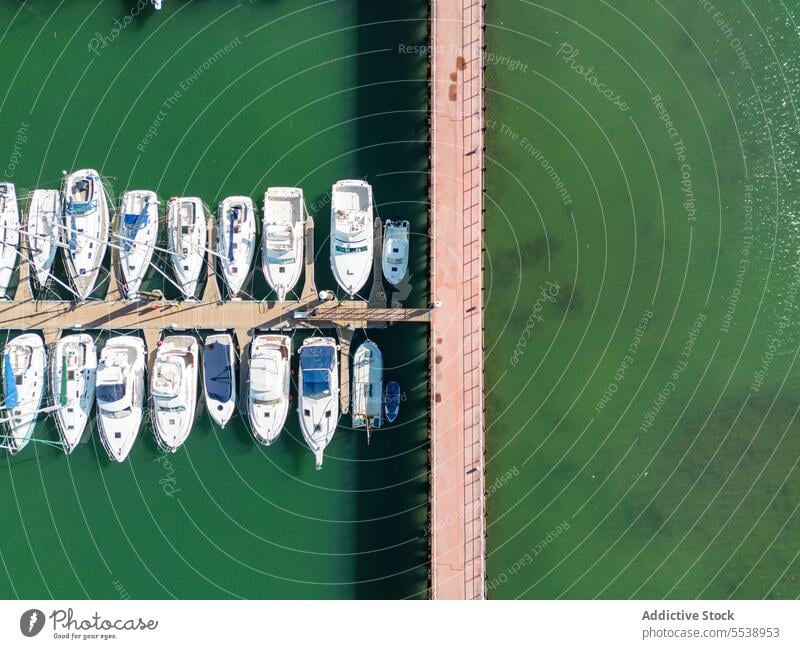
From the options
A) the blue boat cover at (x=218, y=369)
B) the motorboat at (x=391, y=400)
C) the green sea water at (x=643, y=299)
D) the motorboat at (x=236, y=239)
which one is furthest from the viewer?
the green sea water at (x=643, y=299)

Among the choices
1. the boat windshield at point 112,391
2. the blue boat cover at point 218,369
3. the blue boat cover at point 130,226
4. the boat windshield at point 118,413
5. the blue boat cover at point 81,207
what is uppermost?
the blue boat cover at point 81,207

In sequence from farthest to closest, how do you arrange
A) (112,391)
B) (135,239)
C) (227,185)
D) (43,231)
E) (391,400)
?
(227,185)
(391,400)
(43,231)
(135,239)
(112,391)

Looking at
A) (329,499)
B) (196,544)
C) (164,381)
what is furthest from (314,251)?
(196,544)

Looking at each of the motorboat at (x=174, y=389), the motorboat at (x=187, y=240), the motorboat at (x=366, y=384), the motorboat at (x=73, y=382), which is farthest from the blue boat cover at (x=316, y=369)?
the motorboat at (x=73, y=382)

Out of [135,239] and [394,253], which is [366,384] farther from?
[135,239]

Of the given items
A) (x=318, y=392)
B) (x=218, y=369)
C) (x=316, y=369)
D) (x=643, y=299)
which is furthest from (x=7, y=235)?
(x=643, y=299)

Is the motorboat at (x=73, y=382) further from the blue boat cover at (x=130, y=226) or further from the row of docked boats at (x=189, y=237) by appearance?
the blue boat cover at (x=130, y=226)
